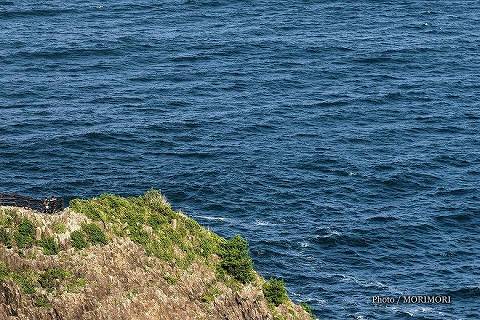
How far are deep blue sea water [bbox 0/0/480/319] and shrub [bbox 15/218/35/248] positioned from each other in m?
41.4

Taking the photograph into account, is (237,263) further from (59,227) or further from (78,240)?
(59,227)

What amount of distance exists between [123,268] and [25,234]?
7112 mm

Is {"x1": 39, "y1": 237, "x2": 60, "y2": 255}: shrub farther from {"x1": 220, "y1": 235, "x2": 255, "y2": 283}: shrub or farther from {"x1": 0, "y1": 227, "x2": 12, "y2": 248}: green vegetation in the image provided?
{"x1": 220, "y1": 235, "x2": 255, "y2": 283}: shrub

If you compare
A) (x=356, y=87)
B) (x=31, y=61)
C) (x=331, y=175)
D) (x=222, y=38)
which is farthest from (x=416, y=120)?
(x=31, y=61)

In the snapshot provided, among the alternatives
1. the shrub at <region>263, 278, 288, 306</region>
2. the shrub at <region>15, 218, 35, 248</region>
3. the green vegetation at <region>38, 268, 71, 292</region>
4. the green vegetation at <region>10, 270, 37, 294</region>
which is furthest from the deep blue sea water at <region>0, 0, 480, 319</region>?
the shrub at <region>15, 218, 35, 248</region>

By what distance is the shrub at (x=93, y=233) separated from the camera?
205ft

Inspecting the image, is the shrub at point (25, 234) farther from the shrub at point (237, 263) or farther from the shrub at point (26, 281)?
the shrub at point (237, 263)

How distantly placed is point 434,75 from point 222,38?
43946 millimetres

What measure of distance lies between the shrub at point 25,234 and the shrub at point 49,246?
69 cm

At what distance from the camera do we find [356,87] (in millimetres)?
160250

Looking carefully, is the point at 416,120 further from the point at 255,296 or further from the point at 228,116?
the point at 255,296

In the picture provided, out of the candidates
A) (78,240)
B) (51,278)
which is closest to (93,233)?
(78,240)

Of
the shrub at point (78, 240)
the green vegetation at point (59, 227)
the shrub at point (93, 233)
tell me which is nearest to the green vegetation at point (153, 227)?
the shrub at point (93, 233)

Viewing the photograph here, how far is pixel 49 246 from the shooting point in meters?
60.5
